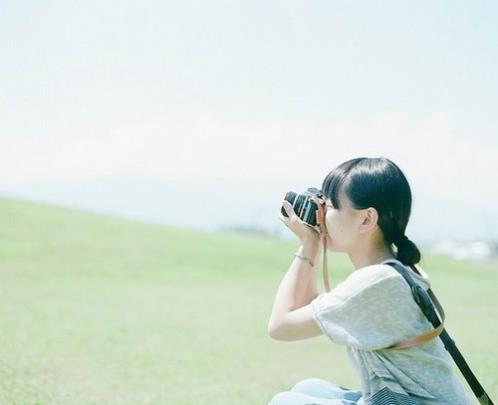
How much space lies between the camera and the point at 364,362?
2047mm

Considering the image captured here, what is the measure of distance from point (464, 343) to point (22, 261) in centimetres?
996

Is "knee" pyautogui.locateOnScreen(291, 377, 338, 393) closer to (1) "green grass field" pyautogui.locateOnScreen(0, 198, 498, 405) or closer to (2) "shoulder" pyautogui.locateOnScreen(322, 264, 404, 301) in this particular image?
(2) "shoulder" pyautogui.locateOnScreen(322, 264, 404, 301)

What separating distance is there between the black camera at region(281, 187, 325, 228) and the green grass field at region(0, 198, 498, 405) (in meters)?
2.61

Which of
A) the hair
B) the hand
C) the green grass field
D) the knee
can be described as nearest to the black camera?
the hand

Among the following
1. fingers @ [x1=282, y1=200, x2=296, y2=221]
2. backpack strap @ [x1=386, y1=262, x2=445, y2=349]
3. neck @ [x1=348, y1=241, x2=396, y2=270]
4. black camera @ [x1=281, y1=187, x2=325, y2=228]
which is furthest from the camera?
fingers @ [x1=282, y1=200, x2=296, y2=221]

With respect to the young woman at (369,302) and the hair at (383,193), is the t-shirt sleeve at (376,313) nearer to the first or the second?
the young woman at (369,302)

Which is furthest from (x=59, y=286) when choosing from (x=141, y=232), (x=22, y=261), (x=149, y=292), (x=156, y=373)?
(x=141, y=232)

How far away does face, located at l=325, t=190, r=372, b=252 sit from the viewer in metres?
2.17

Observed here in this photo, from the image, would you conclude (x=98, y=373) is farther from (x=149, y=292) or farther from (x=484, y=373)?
(x=149, y=292)

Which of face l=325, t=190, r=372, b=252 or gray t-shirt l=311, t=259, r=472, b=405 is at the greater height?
face l=325, t=190, r=372, b=252

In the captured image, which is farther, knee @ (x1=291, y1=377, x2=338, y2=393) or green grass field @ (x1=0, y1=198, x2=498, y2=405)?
green grass field @ (x1=0, y1=198, x2=498, y2=405)

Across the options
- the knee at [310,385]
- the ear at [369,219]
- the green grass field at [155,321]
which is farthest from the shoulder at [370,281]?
the green grass field at [155,321]

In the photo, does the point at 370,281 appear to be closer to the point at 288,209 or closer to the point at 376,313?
the point at 376,313

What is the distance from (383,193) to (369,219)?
0.10 m
